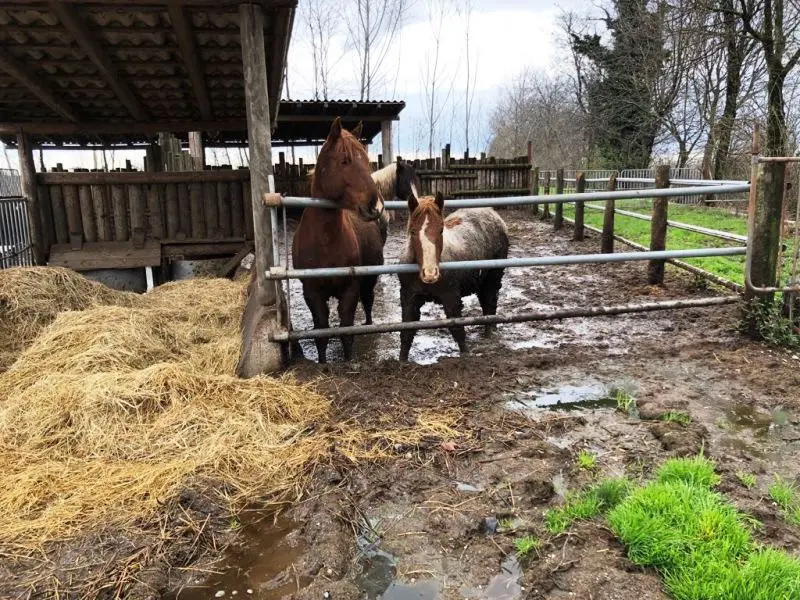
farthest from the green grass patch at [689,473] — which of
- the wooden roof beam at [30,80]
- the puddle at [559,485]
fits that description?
the wooden roof beam at [30,80]

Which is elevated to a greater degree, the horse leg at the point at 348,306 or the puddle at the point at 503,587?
the horse leg at the point at 348,306

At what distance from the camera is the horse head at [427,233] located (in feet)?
14.5

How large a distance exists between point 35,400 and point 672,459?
394 cm

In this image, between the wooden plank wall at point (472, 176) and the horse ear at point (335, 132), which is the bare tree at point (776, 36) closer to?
the wooden plank wall at point (472, 176)

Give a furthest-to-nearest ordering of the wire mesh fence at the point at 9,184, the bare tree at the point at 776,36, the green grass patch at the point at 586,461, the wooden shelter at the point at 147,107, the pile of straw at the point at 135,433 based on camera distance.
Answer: the wire mesh fence at the point at 9,184
the bare tree at the point at 776,36
the wooden shelter at the point at 147,107
the green grass patch at the point at 586,461
the pile of straw at the point at 135,433

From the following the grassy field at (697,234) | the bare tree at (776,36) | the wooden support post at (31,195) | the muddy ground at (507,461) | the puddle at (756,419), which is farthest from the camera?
the bare tree at (776,36)

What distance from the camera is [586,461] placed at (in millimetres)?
3098

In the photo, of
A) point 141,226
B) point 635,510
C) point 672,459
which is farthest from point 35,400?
point 141,226

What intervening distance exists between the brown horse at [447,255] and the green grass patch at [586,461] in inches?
70.9

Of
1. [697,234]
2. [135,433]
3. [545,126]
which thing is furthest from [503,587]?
[545,126]

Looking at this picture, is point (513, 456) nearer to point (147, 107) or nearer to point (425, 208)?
point (425, 208)

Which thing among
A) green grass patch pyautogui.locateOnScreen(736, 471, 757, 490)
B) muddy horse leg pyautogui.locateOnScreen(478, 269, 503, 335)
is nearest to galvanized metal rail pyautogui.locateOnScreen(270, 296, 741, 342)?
muddy horse leg pyautogui.locateOnScreen(478, 269, 503, 335)

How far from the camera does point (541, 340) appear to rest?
5.78 m

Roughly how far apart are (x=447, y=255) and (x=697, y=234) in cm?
852
